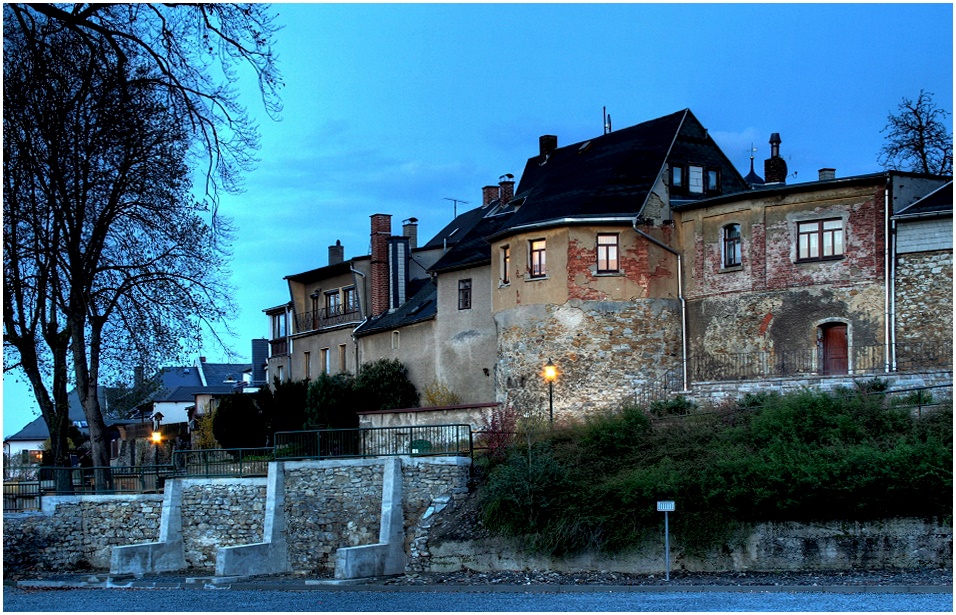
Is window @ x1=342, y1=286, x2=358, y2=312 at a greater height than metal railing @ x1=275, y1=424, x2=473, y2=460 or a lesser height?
greater

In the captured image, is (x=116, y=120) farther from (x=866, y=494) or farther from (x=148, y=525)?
(x=148, y=525)

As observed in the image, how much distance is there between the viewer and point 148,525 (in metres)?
34.2

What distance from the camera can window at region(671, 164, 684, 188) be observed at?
3688 centimetres

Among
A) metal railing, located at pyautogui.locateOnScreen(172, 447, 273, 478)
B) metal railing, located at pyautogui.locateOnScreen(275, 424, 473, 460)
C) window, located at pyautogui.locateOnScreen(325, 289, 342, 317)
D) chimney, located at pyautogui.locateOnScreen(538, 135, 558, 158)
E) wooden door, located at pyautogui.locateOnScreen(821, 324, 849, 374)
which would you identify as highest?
chimney, located at pyautogui.locateOnScreen(538, 135, 558, 158)

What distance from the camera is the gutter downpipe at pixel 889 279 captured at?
31.1m

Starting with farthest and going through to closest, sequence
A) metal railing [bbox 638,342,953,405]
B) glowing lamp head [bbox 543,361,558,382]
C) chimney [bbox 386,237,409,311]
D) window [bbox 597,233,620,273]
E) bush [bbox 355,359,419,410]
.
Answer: chimney [bbox 386,237,409,311] → bush [bbox 355,359,419,410] → window [bbox 597,233,620,273] → glowing lamp head [bbox 543,361,558,382] → metal railing [bbox 638,342,953,405]

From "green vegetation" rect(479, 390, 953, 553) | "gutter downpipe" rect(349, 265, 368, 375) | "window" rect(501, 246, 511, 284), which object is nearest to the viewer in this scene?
"green vegetation" rect(479, 390, 953, 553)

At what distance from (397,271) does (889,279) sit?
22.4 m

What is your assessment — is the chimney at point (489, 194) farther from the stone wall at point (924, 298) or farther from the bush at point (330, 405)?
the stone wall at point (924, 298)

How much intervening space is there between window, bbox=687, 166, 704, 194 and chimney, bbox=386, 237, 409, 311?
15.2m

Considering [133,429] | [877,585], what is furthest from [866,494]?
[133,429]

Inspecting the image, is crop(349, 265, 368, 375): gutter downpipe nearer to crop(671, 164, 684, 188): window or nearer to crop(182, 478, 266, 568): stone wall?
crop(182, 478, 266, 568): stone wall

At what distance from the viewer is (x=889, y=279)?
103ft

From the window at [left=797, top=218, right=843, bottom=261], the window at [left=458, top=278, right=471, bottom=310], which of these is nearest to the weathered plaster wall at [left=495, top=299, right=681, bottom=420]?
the window at [left=797, top=218, right=843, bottom=261]
